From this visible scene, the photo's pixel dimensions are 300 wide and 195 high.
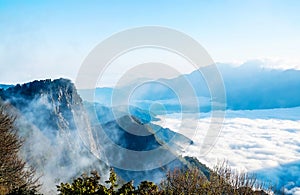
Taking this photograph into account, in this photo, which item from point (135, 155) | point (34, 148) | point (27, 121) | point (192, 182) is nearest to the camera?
point (192, 182)

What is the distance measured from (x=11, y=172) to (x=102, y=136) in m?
125

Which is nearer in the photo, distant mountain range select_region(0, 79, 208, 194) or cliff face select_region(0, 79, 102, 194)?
cliff face select_region(0, 79, 102, 194)

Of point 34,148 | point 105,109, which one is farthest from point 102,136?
point 34,148

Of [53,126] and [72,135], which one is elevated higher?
[53,126]

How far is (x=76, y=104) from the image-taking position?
13588 cm

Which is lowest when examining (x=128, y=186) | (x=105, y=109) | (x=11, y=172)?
(x=128, y=186)

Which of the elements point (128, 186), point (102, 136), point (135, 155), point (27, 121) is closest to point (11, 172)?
point (128, 186)

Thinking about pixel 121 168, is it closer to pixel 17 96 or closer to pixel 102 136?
pixel 102 136

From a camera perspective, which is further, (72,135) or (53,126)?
(72,135)

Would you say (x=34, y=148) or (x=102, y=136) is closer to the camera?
(x=34, y=148)

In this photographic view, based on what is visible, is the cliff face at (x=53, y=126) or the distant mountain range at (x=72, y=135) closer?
the cliff face at (x=53, y=126)

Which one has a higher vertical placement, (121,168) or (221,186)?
(121,168)

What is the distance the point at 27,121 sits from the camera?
107 m

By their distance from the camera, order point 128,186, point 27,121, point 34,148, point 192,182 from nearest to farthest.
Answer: point 128,186
point 192,182
point 34,148
point 27,121
